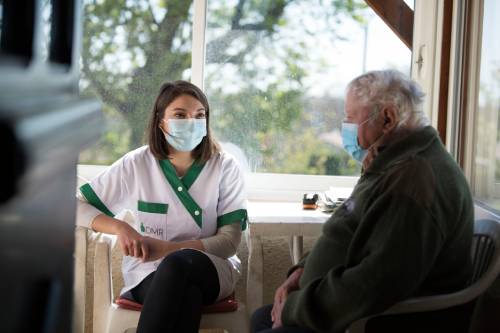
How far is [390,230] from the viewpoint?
1373 mm

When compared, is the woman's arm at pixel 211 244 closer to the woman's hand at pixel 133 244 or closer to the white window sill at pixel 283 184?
the woman's hand at pixel 133 244

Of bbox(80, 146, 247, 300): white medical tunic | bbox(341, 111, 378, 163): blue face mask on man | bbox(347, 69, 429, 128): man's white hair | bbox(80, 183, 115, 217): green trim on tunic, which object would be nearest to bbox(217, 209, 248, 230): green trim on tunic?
bbox(80, 146, 247, 300): white medical tunic

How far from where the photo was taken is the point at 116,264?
108 inches

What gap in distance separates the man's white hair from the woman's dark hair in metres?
0.77

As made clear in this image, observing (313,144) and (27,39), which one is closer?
(27,39)

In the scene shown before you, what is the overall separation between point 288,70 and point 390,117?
54.6 inches

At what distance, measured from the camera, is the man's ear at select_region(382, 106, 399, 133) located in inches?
64.2

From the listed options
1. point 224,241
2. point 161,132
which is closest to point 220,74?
point 161,132

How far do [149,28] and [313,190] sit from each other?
1.09 m

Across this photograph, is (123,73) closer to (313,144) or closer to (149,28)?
(149,28)

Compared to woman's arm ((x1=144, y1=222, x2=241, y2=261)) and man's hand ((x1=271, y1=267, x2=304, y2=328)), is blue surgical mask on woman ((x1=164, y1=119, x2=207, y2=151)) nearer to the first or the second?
woman's arm ((x1=144, y1=222, x2=241, y2=261))

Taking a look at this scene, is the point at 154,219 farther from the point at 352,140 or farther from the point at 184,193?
the point at 352,140

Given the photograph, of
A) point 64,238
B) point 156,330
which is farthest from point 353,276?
point 64,238

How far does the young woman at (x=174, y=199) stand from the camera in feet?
6.78
